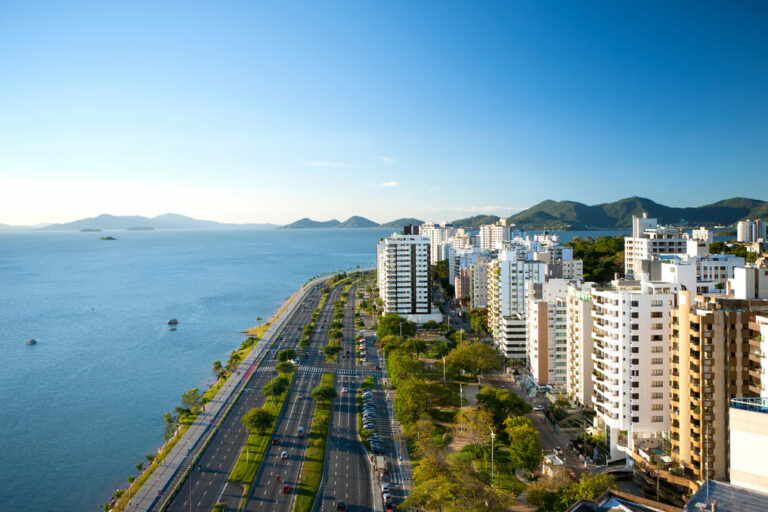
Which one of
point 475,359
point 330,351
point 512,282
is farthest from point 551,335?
point 330,351

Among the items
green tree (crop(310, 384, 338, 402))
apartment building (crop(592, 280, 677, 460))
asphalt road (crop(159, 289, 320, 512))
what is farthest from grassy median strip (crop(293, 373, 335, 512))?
apartment building (crop(592, 280, 677, 460))

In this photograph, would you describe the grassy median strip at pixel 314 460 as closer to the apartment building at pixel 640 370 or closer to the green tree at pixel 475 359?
the green tree at pixel 475 359

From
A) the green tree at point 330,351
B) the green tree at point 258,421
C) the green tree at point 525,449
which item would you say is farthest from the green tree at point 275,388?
the green tree at point 525,449

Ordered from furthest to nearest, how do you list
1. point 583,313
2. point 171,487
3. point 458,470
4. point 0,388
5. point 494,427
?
point 0,388 → point 583,313 → point 494,427 → point 171,487 → point 458,470

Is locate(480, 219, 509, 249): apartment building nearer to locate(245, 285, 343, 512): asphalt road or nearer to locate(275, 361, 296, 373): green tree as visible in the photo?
locate(245, 285, 343, 512): asphalt road

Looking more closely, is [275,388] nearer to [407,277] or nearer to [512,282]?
[512,282]

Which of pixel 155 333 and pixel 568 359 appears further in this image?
pixel 155 333

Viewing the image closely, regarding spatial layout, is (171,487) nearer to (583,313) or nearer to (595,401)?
(595,401)

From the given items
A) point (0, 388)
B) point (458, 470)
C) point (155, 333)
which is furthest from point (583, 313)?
point (155, 333)
